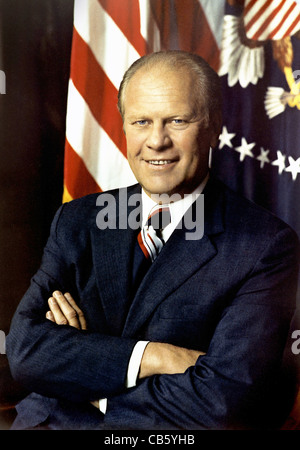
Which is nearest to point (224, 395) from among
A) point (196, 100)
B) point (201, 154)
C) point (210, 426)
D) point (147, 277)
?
point (210, 426)

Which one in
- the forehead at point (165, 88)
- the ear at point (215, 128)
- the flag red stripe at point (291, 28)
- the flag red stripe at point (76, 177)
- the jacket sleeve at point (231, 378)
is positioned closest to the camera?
the jacket sleeve at point (231, 378)

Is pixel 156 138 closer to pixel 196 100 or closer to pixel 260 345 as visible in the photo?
pixel 196 100

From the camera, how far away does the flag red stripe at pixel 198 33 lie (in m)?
1.70

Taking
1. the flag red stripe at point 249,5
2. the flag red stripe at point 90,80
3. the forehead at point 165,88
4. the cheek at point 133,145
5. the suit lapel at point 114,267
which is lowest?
the suit lapel at point 114,267

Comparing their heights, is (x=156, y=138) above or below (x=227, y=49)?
below

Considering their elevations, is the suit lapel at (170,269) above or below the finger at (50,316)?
above

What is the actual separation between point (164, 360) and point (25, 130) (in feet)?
3.04

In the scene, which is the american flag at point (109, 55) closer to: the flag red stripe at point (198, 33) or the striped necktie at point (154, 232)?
the flag red stripe at point (198, 33)

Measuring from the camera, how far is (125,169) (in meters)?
1.80

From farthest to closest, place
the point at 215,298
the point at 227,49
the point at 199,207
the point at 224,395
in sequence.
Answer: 1. the point at 227,49
2. the point at 199,207
3. the point at 215,298
4. the point at 224,395

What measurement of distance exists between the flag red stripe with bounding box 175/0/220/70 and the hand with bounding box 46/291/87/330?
953mm

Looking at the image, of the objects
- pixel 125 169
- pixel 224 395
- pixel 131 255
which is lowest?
pixel 224 395

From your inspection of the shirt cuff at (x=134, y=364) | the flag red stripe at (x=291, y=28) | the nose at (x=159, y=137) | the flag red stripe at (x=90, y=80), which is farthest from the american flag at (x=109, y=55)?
the shirt cuff at (x=134, y=364)

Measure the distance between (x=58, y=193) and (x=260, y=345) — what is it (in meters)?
0.91
